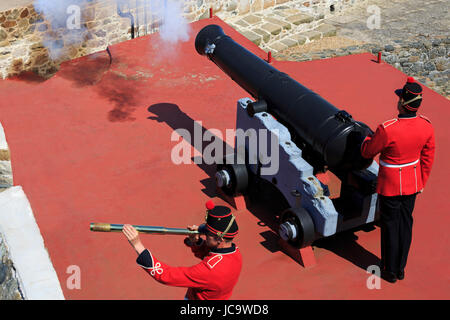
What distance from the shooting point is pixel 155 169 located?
21.4 feet

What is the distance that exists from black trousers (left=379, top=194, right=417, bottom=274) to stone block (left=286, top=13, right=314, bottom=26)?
6.47m

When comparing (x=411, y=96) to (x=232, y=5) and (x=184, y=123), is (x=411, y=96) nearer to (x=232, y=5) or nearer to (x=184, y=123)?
(x=184, y=123)

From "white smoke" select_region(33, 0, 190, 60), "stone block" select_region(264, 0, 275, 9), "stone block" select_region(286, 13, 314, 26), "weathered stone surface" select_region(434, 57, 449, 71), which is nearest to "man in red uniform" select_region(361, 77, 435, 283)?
"weathered stone surface" select_region(434, 57, 449, 71)

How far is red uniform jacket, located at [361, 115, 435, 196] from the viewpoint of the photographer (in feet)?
15.1

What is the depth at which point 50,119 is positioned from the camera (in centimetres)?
750

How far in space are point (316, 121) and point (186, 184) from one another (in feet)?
5.92

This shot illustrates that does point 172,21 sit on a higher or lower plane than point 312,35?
higher

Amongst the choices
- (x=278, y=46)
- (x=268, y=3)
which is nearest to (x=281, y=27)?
(x=278, y=46)

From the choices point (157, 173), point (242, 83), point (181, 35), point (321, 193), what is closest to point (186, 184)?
point (157, 173)

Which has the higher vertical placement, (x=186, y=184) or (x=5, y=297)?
(x=5, y=297)

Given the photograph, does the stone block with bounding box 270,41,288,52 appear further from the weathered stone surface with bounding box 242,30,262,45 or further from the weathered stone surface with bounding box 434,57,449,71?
the weathered stone surface with bounding box 434,57,449,71

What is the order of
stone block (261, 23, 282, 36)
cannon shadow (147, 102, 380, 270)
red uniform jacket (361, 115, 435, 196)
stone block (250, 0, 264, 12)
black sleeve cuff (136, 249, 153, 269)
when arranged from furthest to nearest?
stone block (250, 0, 264, 12)
stone block (261, 23, 282, 36)
cannon shadow (147, 102, 380, 270)
red uniform jacket (361, 115, 435, 196)
black sleeve cuff (136, 249, 153, 269)

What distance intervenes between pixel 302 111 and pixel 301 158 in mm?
422

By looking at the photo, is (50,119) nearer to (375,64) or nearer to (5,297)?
(5,297)
